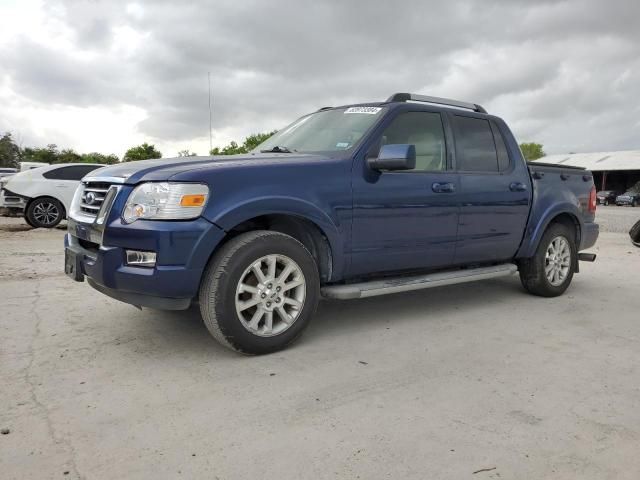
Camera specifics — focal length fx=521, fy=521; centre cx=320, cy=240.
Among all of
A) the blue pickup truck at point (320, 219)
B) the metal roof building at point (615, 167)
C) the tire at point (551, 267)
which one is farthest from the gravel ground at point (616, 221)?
the metal roof building at point (615, 167)

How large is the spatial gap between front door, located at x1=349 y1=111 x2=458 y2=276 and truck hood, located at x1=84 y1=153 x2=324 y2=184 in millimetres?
508

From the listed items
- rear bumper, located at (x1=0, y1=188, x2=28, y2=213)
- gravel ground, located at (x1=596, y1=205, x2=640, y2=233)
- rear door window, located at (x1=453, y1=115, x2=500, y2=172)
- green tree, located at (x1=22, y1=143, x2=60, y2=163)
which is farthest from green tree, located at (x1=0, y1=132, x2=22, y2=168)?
rear door window, located at (x1=453, y1=115, x2=500, y2=172)

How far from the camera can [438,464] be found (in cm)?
220

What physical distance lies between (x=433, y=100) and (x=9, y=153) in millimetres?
51988

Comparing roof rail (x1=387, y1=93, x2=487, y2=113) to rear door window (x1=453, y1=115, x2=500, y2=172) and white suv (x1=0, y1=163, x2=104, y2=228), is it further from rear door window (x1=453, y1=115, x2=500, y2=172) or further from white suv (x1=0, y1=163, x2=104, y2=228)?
white suv (x1=0, y1=163, x2=104, y2=228)

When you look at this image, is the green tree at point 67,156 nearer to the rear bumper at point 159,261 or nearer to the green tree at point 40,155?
the green tree at point 40,155

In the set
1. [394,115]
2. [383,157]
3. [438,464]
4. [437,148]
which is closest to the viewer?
[438,464]

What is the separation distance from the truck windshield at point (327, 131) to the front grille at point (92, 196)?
1.43 metres

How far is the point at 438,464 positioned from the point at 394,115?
9.08 feet

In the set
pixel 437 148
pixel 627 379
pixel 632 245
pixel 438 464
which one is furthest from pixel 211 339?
pixel 632 245

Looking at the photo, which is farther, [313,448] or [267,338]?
[267,338]

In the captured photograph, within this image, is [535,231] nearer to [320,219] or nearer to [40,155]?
[320,219]

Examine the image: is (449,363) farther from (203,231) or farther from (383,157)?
(203,231)

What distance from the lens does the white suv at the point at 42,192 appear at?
10914 mm
